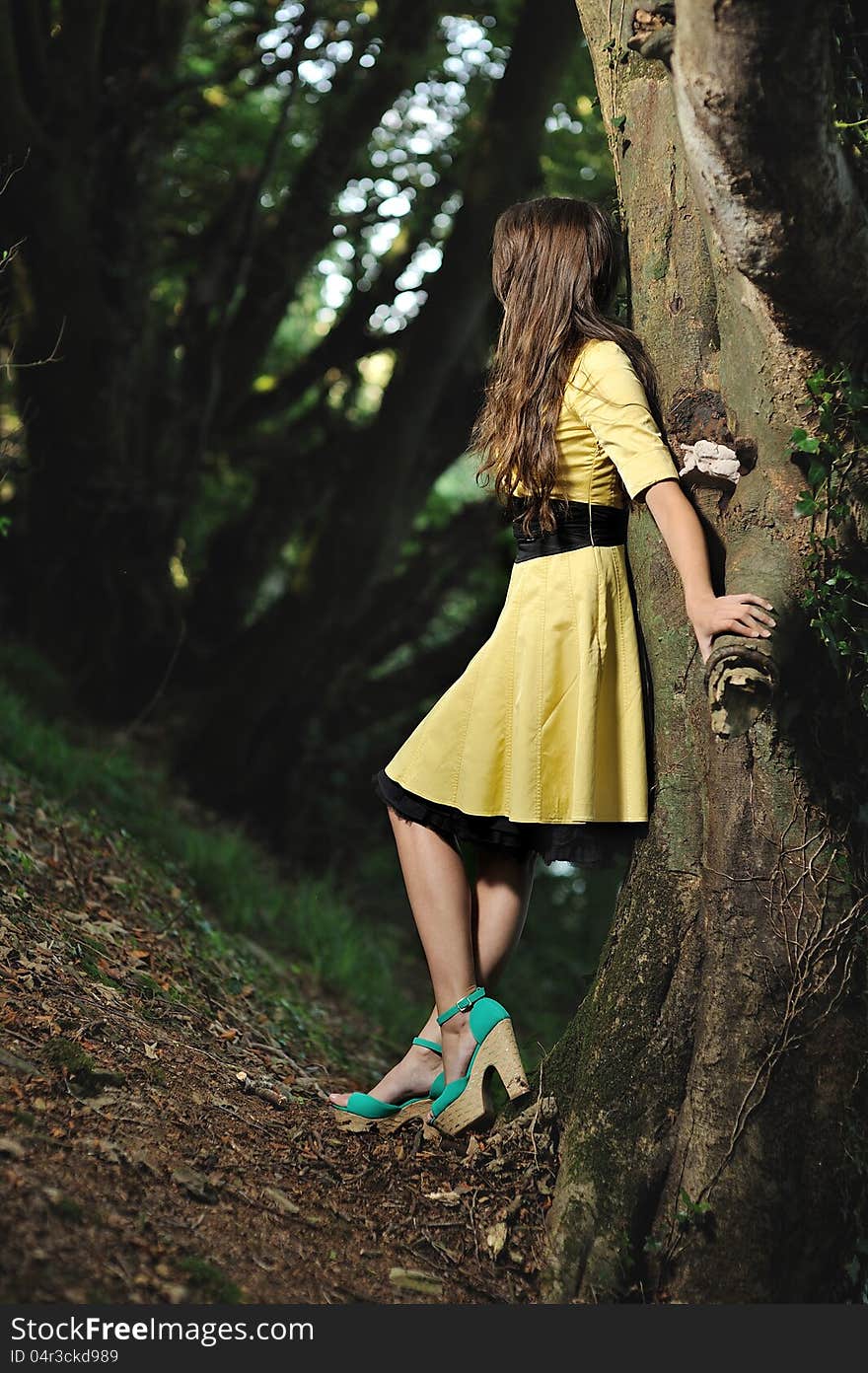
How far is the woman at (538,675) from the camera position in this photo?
123 inches

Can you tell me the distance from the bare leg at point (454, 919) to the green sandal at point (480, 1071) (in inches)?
1.9

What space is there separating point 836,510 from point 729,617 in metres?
0.41

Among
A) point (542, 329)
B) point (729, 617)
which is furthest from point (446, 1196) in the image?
point (542, 329)

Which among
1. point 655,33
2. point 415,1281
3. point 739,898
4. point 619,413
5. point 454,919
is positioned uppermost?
point 655,33

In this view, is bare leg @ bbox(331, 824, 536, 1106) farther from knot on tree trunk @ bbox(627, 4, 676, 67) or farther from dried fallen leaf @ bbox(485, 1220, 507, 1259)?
knot on tree trunk @ bbox(627, 4, 676, 67)

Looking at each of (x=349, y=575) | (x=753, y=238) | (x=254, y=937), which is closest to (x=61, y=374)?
(x=349, y=575)

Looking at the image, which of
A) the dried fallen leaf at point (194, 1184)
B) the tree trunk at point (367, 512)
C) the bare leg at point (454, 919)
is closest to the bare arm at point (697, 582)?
the bare leg at point (454, 919)

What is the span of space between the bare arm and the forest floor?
53.1 inches

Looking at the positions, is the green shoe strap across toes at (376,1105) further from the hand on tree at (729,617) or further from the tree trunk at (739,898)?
the hand on tree at (729,617)

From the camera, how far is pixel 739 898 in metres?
2.90

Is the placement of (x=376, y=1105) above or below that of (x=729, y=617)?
below

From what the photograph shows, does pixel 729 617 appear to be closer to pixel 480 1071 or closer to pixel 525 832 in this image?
pixel 525 832

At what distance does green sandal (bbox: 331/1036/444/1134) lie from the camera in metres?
3.34

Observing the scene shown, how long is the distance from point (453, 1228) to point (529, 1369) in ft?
1.49
